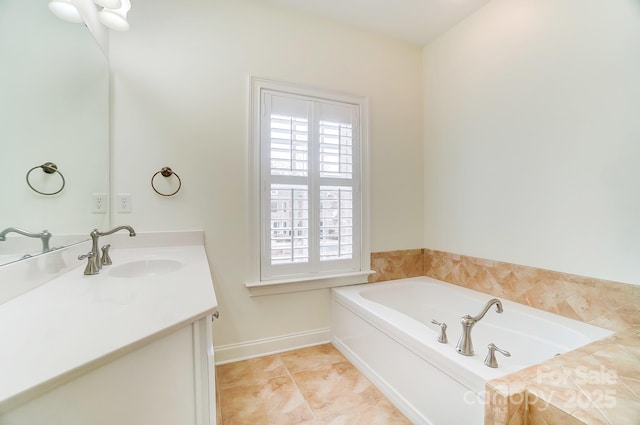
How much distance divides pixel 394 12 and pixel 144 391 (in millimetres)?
2698

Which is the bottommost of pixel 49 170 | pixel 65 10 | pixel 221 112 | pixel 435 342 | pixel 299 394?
pixel 299 394

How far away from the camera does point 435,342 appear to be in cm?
134

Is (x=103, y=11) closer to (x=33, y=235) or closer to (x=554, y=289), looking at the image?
(x=33, y=235)

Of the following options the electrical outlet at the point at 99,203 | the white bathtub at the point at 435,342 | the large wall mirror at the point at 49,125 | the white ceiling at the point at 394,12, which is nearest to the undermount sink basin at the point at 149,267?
the large wall mirror at the point at 49,125

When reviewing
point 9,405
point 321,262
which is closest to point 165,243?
point 321,262

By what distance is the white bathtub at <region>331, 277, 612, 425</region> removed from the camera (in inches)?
46.8

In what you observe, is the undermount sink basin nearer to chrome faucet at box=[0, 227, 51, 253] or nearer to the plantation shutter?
chrome faucet at box=[0, 227, 51, 253]

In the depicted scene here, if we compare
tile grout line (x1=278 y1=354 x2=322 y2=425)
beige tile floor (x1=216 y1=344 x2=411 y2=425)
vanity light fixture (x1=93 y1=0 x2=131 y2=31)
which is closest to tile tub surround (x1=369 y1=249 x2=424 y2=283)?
beige tile floor (x1=216 y1=344 x2=411 y2=425)

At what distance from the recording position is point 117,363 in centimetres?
63

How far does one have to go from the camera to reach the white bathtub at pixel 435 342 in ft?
3.90

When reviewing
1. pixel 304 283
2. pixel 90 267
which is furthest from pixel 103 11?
pixel 304 283

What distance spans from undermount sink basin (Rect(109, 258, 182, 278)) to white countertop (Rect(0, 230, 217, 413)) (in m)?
0.22

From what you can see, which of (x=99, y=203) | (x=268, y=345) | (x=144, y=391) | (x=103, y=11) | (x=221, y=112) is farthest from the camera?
(x=268, y=345)

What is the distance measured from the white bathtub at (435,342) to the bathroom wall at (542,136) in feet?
1.25
